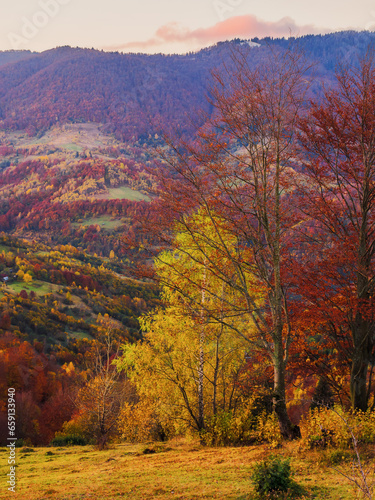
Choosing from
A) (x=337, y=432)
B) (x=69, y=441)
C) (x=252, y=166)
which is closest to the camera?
(x=337, y=432)

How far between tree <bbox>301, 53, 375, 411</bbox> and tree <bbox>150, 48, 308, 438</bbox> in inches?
41.5

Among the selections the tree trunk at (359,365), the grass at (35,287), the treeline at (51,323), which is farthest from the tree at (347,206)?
the grass at (35,287)

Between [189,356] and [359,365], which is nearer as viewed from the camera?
[359,365]

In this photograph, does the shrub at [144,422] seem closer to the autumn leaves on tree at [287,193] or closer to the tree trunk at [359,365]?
the tree trunk at [359,365]

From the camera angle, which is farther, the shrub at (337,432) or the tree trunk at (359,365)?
the tree trunk at (359,365)

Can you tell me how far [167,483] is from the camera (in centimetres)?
927

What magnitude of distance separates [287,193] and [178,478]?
8410 mm

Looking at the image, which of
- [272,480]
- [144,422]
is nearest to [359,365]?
[272,480]

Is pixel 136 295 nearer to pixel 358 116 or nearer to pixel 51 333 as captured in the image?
pixel 51 333

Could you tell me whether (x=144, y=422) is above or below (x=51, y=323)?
above

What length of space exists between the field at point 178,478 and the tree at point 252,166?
6.50 ft

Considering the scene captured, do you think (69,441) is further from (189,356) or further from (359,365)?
(359,365)

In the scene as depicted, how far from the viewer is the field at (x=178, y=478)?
25.9ft

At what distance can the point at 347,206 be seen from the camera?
12055mm
